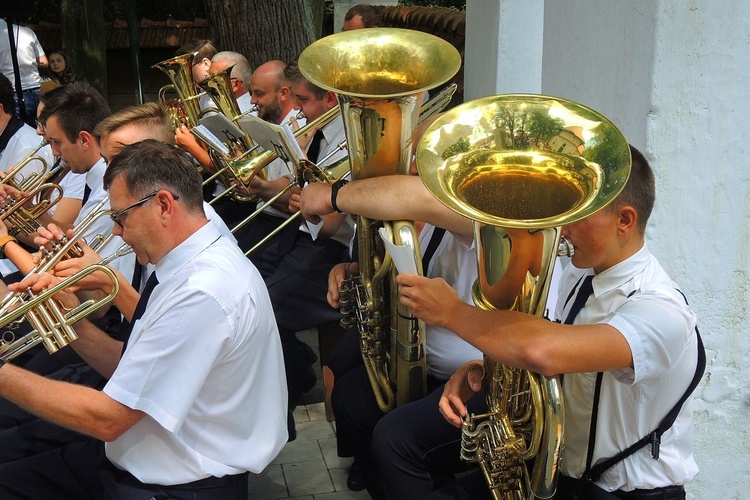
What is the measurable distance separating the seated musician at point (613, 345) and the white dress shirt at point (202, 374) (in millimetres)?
562

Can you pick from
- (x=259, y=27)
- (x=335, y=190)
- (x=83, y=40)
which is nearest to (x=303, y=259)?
(x=335, y=190)

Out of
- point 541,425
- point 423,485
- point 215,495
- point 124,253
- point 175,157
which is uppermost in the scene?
point 175,157

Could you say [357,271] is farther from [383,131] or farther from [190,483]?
[190,483]

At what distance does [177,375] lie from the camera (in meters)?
2.53

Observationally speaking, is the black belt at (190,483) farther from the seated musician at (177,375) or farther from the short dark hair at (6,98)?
the short dark hair at (6,98)

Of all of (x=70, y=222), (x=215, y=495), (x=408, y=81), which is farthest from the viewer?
(x=70, y=222)

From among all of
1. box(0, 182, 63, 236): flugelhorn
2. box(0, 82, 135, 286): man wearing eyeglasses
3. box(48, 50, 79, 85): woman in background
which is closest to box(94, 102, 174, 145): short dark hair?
box(0, 82, 135, 286): man wearing eyeglasses

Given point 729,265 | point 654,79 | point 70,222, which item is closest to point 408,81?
point 654,79

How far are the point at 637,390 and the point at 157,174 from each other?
1599mm

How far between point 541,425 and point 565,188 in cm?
60

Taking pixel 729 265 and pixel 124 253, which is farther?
pixel 124 253

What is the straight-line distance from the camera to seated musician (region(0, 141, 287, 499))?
2.54 m

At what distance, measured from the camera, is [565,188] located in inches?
86.9

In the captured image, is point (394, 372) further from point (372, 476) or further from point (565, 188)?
point (565, 188)
